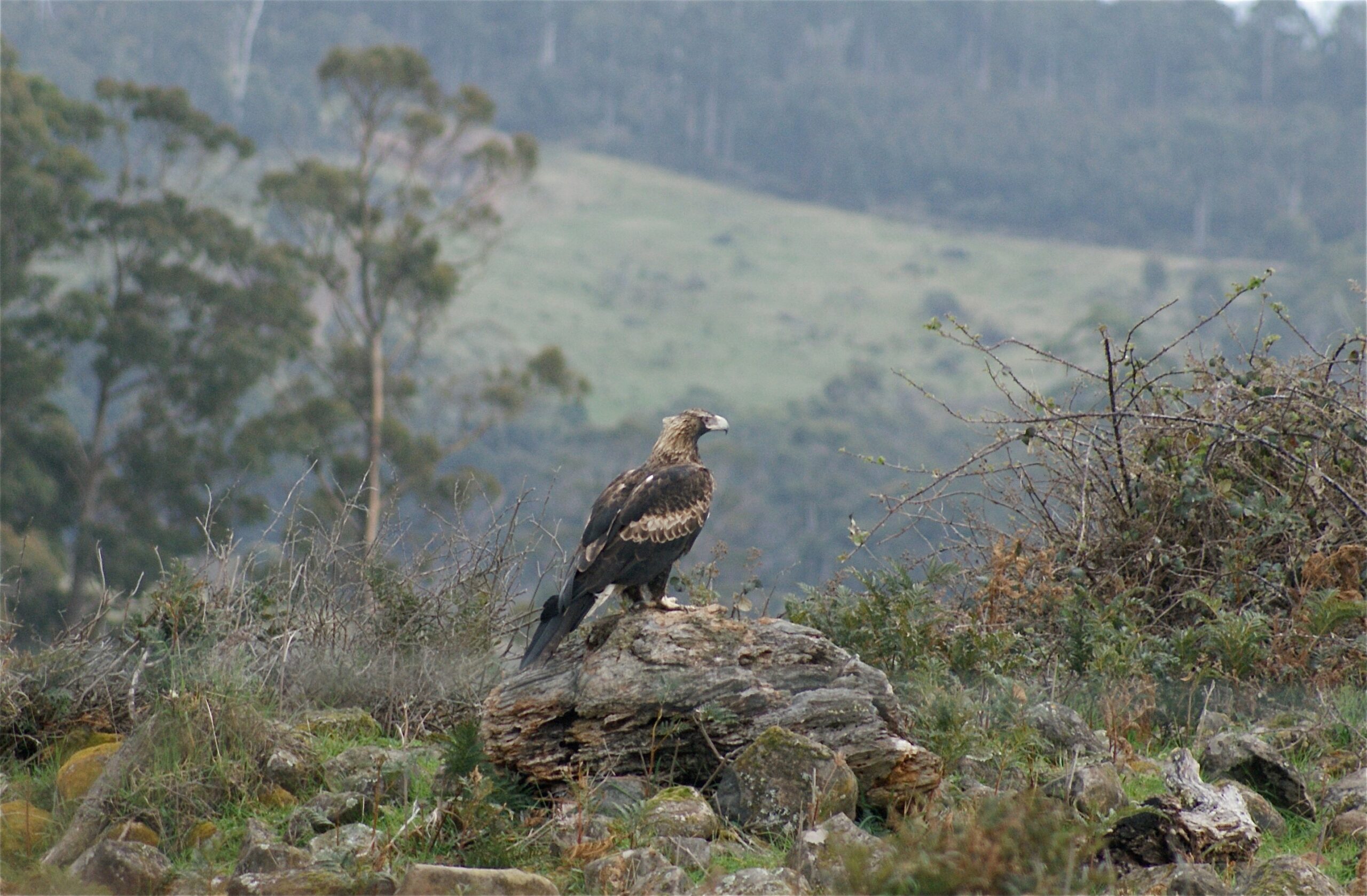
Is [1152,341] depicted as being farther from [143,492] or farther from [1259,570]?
[1259,570]

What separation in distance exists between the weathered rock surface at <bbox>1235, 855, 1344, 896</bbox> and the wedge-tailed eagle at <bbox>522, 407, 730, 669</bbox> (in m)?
2.59

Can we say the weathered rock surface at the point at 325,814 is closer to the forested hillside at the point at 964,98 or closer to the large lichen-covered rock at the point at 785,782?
the large lichen-covered rock at the point at 785,782

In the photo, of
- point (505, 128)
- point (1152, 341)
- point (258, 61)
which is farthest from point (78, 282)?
point (505, 128)

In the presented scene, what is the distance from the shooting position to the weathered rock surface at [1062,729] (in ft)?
18.9

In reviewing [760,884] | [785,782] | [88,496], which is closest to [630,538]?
[785,782]

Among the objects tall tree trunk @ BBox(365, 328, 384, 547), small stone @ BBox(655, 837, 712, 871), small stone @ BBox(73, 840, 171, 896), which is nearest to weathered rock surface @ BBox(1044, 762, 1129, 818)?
small stone @ BBox(655, 837, 712, 871)

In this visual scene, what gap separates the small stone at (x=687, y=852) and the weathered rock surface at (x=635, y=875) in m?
0.10

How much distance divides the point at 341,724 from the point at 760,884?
2555mm

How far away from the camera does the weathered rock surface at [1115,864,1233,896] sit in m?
4.33

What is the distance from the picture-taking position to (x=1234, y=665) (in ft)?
22.4

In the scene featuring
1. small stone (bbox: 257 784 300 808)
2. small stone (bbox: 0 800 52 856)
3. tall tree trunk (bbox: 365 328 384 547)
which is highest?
small stone (bbox: 257 784 300 808)

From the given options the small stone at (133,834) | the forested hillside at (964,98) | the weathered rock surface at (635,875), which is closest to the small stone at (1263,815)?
the weathered rock surface at (635,875)

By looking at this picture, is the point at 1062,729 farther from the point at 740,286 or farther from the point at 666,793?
the point at 740,286

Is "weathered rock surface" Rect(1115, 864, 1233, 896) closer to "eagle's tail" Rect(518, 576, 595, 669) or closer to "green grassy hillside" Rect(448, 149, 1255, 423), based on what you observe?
"eagle's tail" Rect(518, 576, 595, 669)
